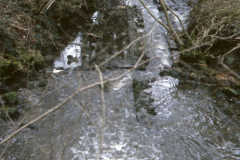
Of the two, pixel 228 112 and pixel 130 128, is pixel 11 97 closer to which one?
pixel 130 128

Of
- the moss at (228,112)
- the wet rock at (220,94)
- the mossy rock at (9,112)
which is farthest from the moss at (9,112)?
the wet rock at (220,94)

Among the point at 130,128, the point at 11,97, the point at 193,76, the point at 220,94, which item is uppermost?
the point at 193,76

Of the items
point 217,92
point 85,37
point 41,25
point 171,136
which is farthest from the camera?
point 85,37

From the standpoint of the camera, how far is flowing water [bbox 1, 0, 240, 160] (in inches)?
184

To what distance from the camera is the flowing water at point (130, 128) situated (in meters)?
4.67

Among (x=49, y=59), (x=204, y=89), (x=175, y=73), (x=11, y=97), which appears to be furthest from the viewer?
(x=49, y=59)

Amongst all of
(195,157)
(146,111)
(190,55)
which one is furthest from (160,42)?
(195,157)

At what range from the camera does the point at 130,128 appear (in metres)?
5.25

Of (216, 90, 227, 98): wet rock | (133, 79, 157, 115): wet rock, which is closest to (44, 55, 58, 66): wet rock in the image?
(133, 79, 157, 115): wet rock

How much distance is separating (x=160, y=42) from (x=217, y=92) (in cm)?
311

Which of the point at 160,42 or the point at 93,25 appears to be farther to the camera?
the point at 93,25

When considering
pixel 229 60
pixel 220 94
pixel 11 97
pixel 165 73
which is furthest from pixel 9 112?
pixel 229 60

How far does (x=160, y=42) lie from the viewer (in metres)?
8.70

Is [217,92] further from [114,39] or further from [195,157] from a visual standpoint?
[114,39]
